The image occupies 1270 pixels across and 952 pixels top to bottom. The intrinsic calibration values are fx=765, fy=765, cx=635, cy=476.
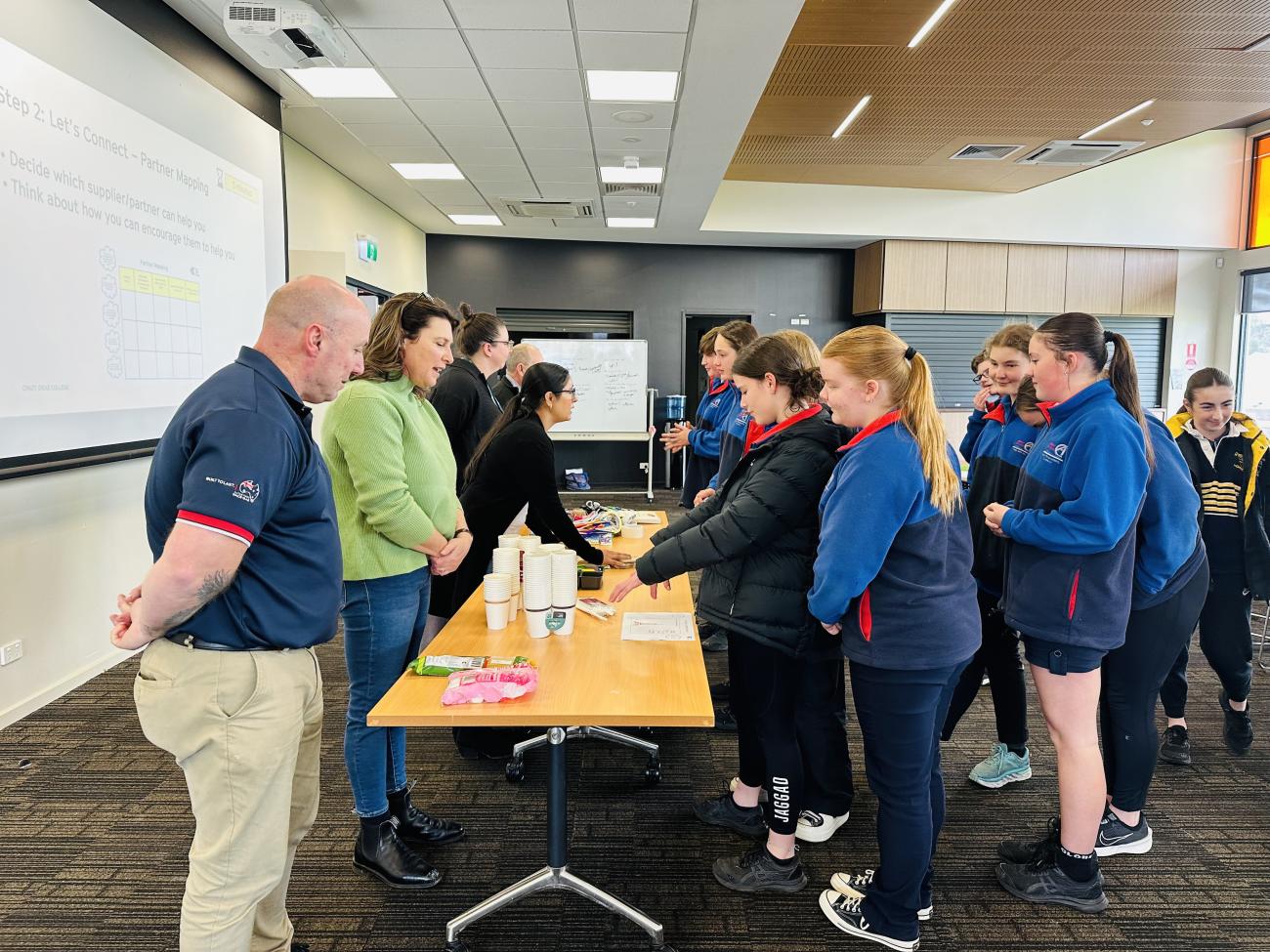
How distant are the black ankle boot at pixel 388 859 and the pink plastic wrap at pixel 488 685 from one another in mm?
745

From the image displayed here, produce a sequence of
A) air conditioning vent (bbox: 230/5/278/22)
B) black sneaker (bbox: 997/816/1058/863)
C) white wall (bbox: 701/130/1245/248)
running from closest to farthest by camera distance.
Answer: black sneaker (bbox: 997/816/1058/863) < air conditioning vent (bbox: 230/5/278/22) < white wall (bbox: 701/130/1245/248)

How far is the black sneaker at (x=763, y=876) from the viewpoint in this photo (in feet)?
6.98

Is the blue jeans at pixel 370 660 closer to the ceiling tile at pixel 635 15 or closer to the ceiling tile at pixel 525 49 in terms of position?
the ceiling tile at pixel 635 15

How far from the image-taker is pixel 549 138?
5195 mm

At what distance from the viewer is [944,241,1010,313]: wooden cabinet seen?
8.20 metres

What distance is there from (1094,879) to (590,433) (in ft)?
24.1

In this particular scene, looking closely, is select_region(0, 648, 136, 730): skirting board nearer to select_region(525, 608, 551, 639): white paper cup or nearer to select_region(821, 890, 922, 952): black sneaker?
select_region(525, 608, 551, 639): white paper cup

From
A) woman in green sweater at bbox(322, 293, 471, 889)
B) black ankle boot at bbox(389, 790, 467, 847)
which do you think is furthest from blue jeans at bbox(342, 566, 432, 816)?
black ankle boot at bbox(389, 790, 467, 847)

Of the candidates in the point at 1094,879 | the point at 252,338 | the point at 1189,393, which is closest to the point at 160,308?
the point at 252,338

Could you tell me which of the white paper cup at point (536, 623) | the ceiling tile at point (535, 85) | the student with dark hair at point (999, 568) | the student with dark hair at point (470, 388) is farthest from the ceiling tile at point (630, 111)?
the white paper cup at point (536, 623)

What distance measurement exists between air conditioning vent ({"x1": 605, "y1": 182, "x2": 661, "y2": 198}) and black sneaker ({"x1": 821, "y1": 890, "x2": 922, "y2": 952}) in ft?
18.4

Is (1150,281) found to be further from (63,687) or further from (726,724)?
(63,687)

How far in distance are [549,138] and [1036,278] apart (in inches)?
228

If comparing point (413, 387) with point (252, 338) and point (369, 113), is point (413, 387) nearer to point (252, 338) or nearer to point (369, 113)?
point (252, 338)
